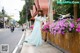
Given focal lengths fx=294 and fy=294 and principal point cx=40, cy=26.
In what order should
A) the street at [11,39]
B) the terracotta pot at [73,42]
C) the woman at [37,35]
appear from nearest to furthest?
the terracotta pot at [73,42], the woman at [37,35], the street at [11,39]

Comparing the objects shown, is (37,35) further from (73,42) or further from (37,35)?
(73,42)

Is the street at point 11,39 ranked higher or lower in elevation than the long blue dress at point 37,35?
lower

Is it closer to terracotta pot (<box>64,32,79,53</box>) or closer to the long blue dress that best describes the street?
the long blue dress

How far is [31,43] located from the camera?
1847 centimetres

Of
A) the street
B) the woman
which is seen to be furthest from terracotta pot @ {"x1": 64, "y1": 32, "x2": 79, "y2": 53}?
the woman

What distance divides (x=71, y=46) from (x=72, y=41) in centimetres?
32

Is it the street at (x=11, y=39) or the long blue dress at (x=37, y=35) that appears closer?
the long blue dress at (x=37, y=35)

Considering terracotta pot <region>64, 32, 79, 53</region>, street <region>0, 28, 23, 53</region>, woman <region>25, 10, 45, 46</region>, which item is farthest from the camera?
street <region>0, 28, 23, 53</region>

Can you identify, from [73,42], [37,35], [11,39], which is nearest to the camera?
[73,42]

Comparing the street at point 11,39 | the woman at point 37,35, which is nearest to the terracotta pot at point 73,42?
the street at point 11,39

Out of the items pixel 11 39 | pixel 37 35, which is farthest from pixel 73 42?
pixel 11 39

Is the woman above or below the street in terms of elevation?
above

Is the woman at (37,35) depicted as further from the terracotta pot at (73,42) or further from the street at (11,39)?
the terracotta pot at (73,42)

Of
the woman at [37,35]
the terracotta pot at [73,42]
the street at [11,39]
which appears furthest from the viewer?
the street at [11,39]
